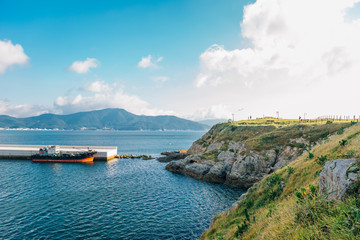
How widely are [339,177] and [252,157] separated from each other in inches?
1631

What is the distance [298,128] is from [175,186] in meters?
42.5

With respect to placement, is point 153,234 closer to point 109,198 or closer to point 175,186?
point 109,198

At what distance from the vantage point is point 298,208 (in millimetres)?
7812

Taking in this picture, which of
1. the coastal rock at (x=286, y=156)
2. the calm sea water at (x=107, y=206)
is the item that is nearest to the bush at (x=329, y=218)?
the calm sea water at (x=107, y=206)

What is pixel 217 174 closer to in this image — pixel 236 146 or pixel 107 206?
pixel 236 146

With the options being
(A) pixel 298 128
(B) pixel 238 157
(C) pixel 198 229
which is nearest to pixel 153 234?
(C) pixel 198 229

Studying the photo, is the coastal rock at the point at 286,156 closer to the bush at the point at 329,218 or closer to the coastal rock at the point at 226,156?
the coastal rock at the point at 226,156

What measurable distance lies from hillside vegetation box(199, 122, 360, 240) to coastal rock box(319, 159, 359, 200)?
1.00ft

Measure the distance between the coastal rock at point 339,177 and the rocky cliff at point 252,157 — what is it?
36.2 metres

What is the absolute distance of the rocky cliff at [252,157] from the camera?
148 feet

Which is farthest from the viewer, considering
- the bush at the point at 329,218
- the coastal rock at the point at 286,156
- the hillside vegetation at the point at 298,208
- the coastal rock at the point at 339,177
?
the coastal rock at the point at 286,156

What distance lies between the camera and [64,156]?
7350 centimetres

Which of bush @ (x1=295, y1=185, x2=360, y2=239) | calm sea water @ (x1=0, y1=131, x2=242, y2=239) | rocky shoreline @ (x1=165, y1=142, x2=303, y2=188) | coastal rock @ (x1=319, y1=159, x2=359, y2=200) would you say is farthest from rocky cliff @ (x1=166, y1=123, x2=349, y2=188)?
bush @ (x1=295, y1=185, x2=360, y2=239)

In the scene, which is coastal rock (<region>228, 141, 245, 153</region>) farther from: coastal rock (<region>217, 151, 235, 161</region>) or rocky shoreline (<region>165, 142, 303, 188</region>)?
coastal rock (<region>217, 151, 235, 161</region>)
